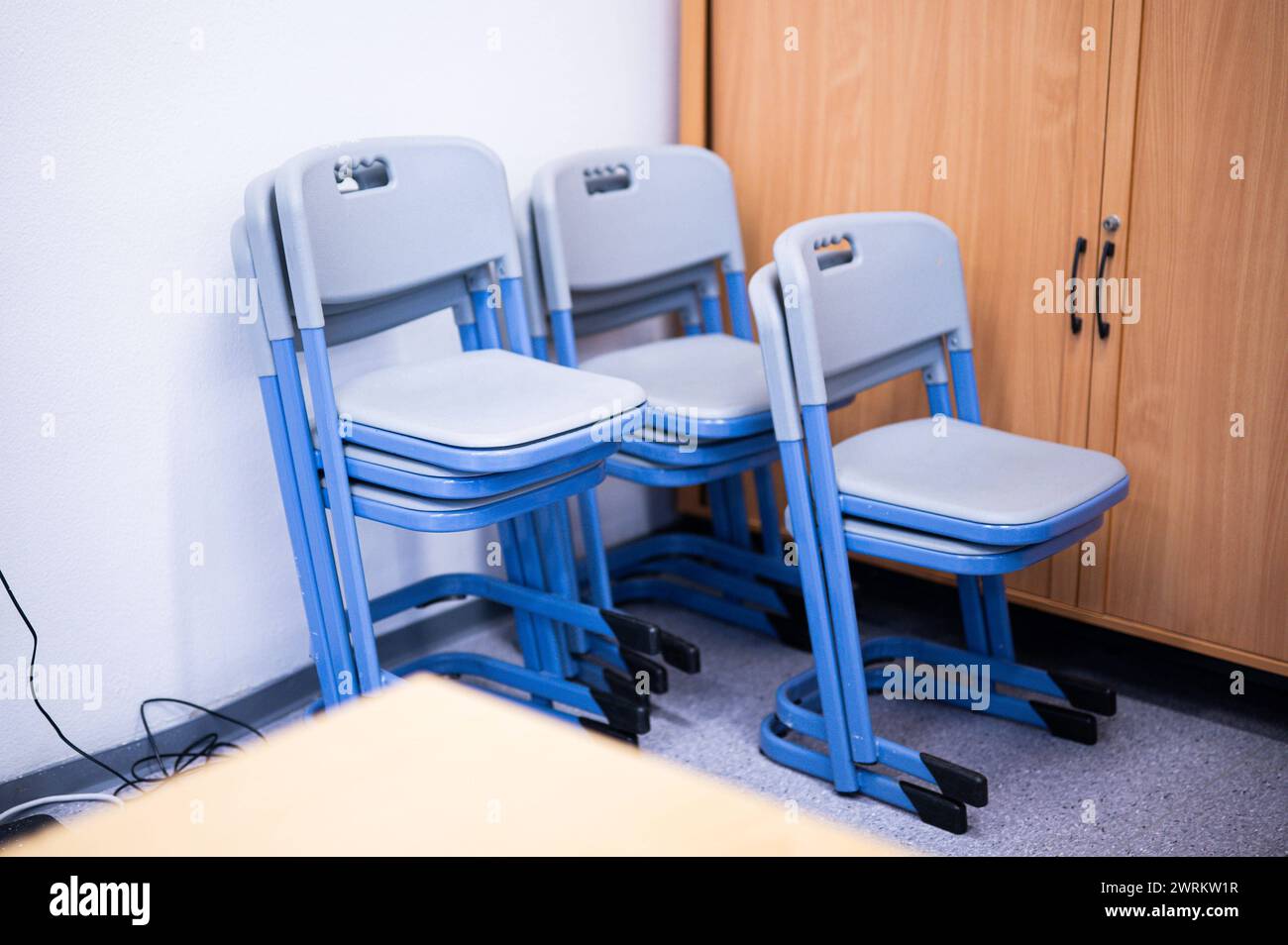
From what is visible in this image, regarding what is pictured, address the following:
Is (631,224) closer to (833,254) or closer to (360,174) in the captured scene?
(833,254)

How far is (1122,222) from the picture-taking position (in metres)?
2.05

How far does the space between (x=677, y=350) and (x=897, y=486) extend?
735 mm

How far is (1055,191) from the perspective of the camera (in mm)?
2125

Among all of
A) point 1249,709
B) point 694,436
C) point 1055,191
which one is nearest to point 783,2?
point 1055,191

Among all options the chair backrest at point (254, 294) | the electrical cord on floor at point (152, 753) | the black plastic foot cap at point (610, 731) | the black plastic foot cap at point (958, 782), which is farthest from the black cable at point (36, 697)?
the black plastic foot cap at point (958, 782)

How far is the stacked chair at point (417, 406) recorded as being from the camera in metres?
1.77

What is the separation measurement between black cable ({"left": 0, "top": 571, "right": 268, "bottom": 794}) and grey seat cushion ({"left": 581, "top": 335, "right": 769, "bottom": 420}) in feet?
2.93

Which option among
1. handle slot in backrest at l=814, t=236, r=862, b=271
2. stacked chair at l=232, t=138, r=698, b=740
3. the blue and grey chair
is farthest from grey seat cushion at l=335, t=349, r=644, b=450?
handle slot in backrest at l=814, t=236, r=862, b=271

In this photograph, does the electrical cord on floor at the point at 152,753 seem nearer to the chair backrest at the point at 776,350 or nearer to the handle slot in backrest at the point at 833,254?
the chair backrest at the point at 776,350

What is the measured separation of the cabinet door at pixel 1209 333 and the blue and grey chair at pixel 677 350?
0.66 metres

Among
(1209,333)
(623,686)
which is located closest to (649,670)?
(623,686)
